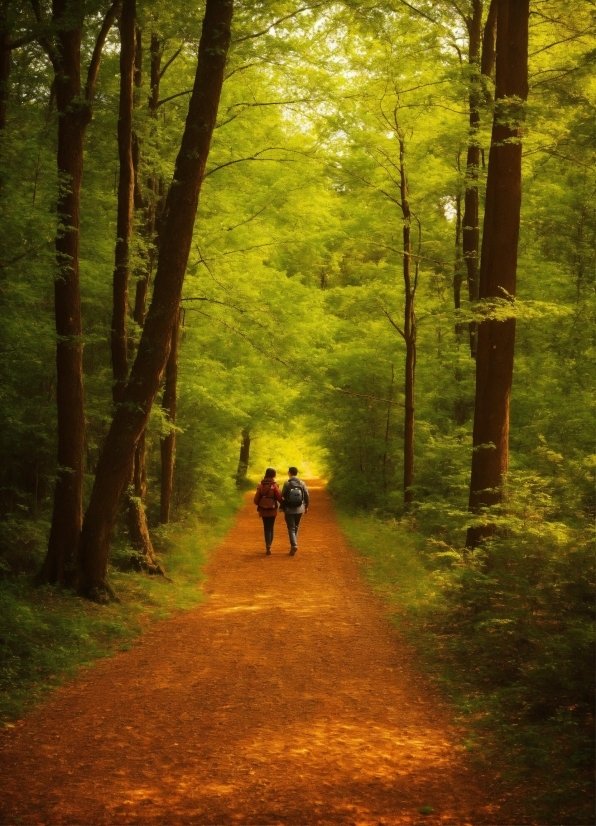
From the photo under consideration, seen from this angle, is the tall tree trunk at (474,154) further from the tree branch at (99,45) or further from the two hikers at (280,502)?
the tree branch at (99,45)

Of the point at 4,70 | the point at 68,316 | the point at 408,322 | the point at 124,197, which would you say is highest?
the point at 4,70

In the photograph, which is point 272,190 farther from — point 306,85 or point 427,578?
point 427,578

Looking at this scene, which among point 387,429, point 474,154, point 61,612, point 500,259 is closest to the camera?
point 61,612

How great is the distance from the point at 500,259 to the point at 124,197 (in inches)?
231

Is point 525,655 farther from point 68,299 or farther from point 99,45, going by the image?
A: point 99,45

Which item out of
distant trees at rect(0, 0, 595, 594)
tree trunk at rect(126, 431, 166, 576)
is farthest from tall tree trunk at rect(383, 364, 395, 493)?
tree trunk at rect(126, 431, 166, 576)

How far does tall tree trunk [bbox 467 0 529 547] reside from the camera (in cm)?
937

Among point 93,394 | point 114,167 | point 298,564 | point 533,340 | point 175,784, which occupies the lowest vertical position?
point 298,564

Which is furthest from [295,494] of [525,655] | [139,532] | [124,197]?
[525,655]

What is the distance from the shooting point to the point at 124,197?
11242mm

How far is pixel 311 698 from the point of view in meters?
6.52

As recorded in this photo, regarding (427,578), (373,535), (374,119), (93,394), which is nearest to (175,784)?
(427,578)

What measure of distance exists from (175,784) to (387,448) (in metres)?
17.7

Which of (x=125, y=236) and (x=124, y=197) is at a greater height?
(x=124, y=197)
